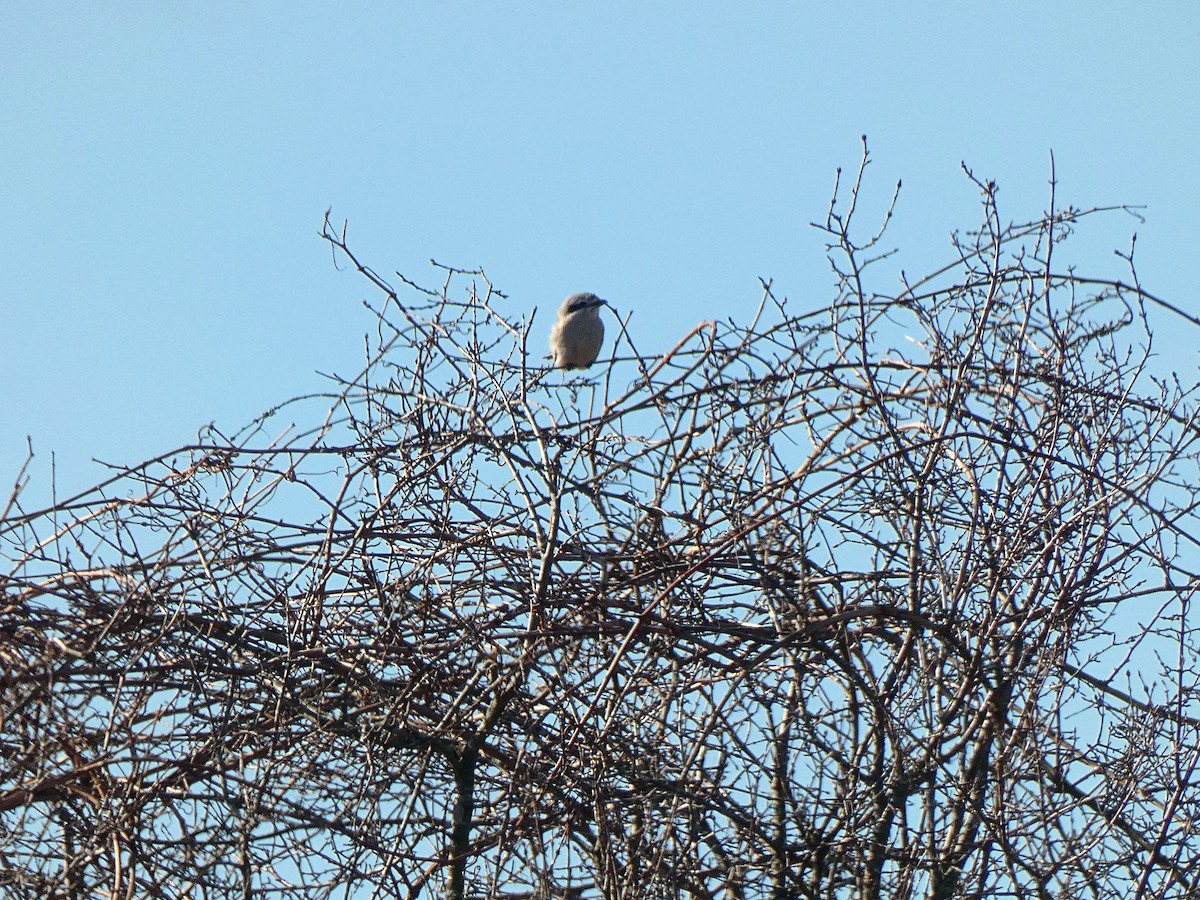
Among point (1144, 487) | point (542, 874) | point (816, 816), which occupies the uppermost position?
point (1144, 487)

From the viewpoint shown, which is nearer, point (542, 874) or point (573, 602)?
point (542, 874)

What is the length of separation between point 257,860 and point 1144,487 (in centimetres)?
314

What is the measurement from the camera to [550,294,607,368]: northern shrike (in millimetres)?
10047

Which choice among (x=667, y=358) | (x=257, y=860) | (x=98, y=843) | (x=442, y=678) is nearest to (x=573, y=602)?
(x=442, y=678)

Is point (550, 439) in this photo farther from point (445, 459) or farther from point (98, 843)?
point (98, 843)

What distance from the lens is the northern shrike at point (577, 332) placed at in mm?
10047

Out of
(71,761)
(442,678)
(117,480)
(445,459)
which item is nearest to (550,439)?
(445,459)

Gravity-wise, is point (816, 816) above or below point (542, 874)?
above

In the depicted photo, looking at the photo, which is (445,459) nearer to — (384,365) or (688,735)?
(384,365)

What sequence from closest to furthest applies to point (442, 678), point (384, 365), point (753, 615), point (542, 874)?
point (542, 874) → point (442, 678) → point (384, 365) → point (753, 615)

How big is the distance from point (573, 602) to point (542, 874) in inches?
36.4

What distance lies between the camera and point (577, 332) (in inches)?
395

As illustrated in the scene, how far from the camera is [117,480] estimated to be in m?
5.36

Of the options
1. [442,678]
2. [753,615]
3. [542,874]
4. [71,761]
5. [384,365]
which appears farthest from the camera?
[753,615]
